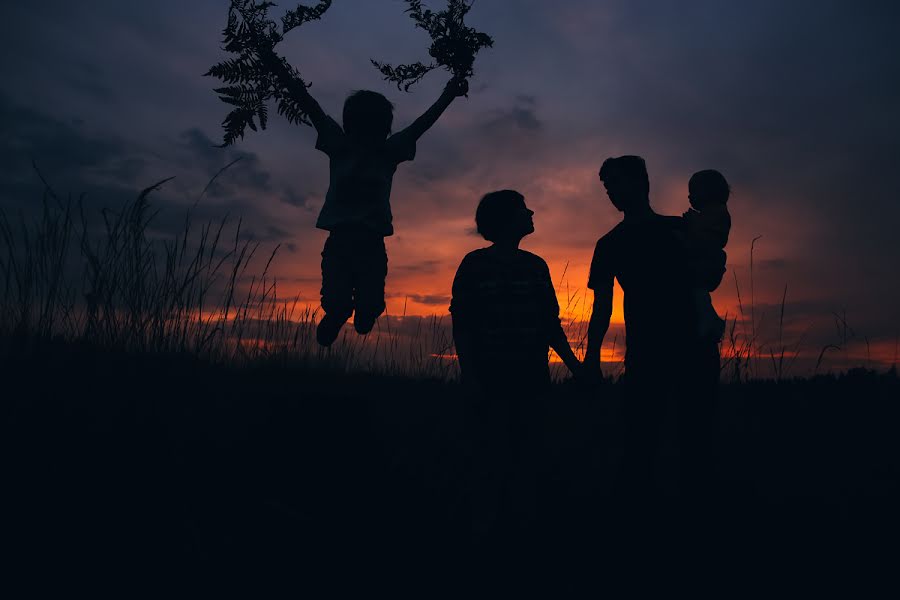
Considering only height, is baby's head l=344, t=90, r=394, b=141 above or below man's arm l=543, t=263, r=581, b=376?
above

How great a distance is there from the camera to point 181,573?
2.42 metres

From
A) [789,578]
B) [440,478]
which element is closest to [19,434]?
[440,478]

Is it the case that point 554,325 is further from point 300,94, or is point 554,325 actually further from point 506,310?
point 300,94

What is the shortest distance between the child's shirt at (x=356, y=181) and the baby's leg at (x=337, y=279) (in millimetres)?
154

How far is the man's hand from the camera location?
493 cm

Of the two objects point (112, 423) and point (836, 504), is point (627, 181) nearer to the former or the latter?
point (836, 504)

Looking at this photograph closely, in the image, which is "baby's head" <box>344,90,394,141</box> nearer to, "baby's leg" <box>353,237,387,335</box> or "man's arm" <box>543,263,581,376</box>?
"baby's leg" <box>353,237,387,335</box>

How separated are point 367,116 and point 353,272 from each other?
1.21m

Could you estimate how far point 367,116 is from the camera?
4.90m

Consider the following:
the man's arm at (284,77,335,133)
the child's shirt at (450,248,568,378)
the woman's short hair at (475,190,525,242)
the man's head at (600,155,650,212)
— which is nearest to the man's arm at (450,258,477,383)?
the child's shirt at (450,248,568,378)

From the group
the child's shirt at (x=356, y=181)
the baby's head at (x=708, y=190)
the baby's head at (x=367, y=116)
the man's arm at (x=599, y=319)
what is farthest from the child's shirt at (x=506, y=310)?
the baby's head at (x=367, y=116)

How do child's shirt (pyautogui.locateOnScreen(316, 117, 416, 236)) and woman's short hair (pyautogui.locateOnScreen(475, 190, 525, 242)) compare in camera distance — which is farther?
child's shirt (pyautogui.locateOnScreen(316, 117, 416, 236))

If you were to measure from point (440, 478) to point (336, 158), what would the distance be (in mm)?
2639

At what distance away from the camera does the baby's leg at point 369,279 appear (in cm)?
505
